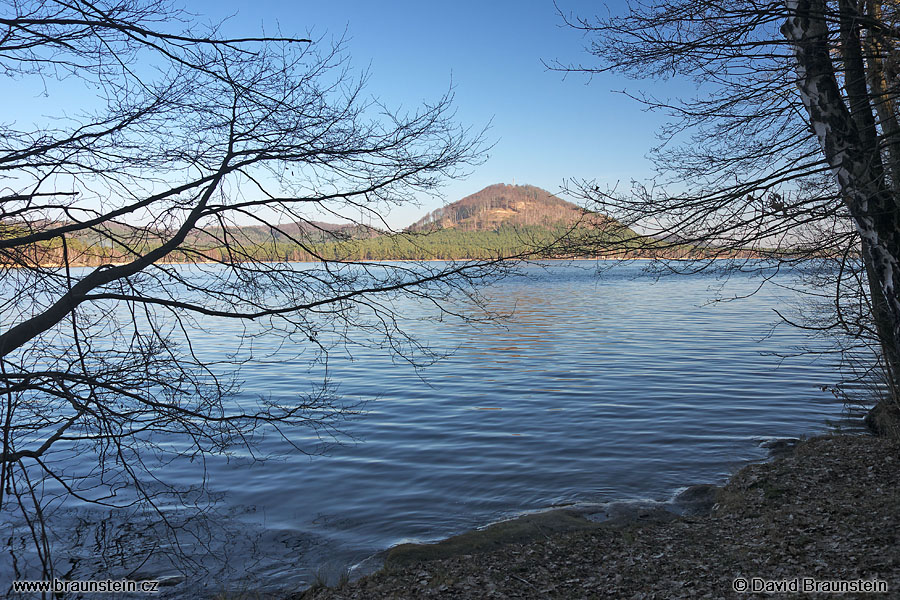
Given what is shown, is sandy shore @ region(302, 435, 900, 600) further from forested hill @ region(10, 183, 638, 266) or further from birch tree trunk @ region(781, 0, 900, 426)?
forested hill @ region(10, 183, 638, 266)

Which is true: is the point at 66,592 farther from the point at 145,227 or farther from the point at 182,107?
the point at 182,107

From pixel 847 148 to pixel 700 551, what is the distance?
4.51 metres

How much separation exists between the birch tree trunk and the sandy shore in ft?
7.40

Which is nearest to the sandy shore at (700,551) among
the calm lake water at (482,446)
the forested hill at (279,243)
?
the calm lake water at (482,446)

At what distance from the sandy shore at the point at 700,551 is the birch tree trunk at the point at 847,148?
225 centimetres

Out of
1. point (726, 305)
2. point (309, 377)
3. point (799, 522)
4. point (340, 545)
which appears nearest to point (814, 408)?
point (799, 522)

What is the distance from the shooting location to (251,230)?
6.26 m

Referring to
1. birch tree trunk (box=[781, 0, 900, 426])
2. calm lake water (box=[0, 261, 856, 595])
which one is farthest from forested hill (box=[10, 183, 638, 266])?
birch tree trunk (box=[781, 0, 900, 426])

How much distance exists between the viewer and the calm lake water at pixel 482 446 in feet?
28.0

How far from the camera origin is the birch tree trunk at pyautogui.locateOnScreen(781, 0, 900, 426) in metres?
6.50

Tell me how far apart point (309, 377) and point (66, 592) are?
13.4 m

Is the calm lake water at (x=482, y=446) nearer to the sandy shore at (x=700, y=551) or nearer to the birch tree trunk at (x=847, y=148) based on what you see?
the sandy shore at (x=700, y=551)

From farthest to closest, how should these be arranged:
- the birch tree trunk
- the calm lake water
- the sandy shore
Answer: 1. the calm lake water
2. the birch tree trunk
3. the sandy shore

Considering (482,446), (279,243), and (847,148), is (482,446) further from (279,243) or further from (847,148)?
(847,148)
